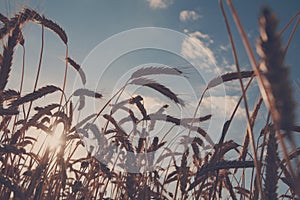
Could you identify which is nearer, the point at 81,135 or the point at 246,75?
the point at 246,75

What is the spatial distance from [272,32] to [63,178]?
312 cm

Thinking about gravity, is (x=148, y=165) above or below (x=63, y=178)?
above

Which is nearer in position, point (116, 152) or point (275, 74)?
point (275, 74)

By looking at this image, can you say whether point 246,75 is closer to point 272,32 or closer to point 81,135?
point 81,135

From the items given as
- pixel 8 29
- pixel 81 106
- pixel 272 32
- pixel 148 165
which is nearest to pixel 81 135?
pixel 81 106

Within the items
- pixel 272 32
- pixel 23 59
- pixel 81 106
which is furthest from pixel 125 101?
pixel 272 32

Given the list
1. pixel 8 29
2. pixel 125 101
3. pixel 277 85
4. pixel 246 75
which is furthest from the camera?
pixel 125 101

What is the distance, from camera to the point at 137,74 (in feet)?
12.4

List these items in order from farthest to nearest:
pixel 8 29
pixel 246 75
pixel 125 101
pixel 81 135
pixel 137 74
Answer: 1. pixel 125 101
2. pixel 81 135
3. pixel 137 74
4. pixel 246 75
5. pixel 8 29

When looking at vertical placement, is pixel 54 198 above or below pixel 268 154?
below

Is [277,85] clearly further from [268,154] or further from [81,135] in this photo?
[81,135]

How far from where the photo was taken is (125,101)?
14.8 ft

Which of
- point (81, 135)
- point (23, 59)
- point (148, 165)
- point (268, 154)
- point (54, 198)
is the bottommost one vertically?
point (54, 198)

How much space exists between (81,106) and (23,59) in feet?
3.43
